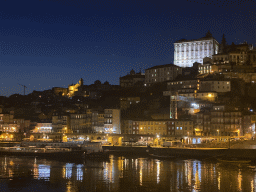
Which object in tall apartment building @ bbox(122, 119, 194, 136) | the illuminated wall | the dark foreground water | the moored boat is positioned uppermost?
the illuminated wall

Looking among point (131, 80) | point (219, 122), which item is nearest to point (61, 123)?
point (131, 80)

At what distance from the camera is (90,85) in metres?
139

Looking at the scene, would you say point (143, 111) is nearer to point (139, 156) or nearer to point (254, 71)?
point (139, 156)

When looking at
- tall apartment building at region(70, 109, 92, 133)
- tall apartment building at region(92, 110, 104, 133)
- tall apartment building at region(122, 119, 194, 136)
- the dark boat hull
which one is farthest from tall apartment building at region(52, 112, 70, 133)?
the dark boat hull

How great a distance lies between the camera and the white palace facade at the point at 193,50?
115500mm

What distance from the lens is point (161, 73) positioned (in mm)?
105312

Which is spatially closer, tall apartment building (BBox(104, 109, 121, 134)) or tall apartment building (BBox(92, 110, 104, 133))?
tall apartment building (BBox(104, 109, 121, 134))

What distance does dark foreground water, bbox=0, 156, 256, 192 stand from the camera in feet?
115

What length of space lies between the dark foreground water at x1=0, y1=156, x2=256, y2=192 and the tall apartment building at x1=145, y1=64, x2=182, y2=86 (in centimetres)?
5362

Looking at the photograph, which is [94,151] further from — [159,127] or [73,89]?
[73,89]

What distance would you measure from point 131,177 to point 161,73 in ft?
223

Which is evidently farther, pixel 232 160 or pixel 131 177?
pixel 232 160

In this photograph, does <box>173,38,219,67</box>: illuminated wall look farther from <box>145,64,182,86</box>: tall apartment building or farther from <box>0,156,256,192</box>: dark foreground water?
<box>0,156,256,192</box>: dark foreground water

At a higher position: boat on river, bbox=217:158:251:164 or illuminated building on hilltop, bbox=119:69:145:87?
illuminated building on hilltop, bbox=119:69:145:87
